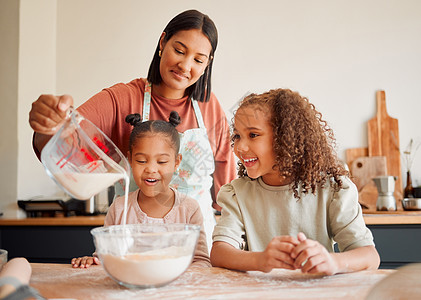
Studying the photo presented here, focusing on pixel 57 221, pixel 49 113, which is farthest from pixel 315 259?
pixel 57 221

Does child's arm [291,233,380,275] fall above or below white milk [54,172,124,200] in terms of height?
below

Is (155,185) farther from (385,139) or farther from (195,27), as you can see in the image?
(385,139)

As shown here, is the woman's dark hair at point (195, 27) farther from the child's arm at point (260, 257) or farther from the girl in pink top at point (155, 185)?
the child's arm at point (260, 257)

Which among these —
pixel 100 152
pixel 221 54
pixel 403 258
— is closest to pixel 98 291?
pixel 100 152

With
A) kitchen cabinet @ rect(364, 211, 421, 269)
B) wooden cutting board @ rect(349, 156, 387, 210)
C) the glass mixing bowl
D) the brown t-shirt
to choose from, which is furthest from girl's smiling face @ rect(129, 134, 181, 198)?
wooden cutting board @ rect(349, 156, 387, 210)

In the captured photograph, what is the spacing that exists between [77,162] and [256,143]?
43 centimetres

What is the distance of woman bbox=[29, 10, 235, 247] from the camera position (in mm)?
1158

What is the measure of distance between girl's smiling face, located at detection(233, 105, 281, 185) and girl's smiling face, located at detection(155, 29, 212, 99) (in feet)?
0.92

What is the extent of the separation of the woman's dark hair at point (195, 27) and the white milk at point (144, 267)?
0.76 metres

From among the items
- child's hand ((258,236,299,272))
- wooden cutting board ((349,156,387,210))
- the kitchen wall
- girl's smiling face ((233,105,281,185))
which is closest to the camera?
child's hand ((258,236,299,272))

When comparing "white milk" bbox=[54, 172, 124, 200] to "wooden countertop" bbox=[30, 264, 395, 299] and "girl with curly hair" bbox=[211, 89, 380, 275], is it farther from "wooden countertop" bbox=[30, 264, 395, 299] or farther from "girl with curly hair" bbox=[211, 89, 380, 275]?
"girl with curly hair" bbox=[211, 89, 380, 275]

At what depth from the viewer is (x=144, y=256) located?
0.67 m

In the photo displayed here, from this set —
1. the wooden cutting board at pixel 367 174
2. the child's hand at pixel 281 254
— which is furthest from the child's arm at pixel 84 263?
the wooden cutting board at pixel 367 174

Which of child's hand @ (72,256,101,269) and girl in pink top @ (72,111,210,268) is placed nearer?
child's hand @ (72,256,101,269)
